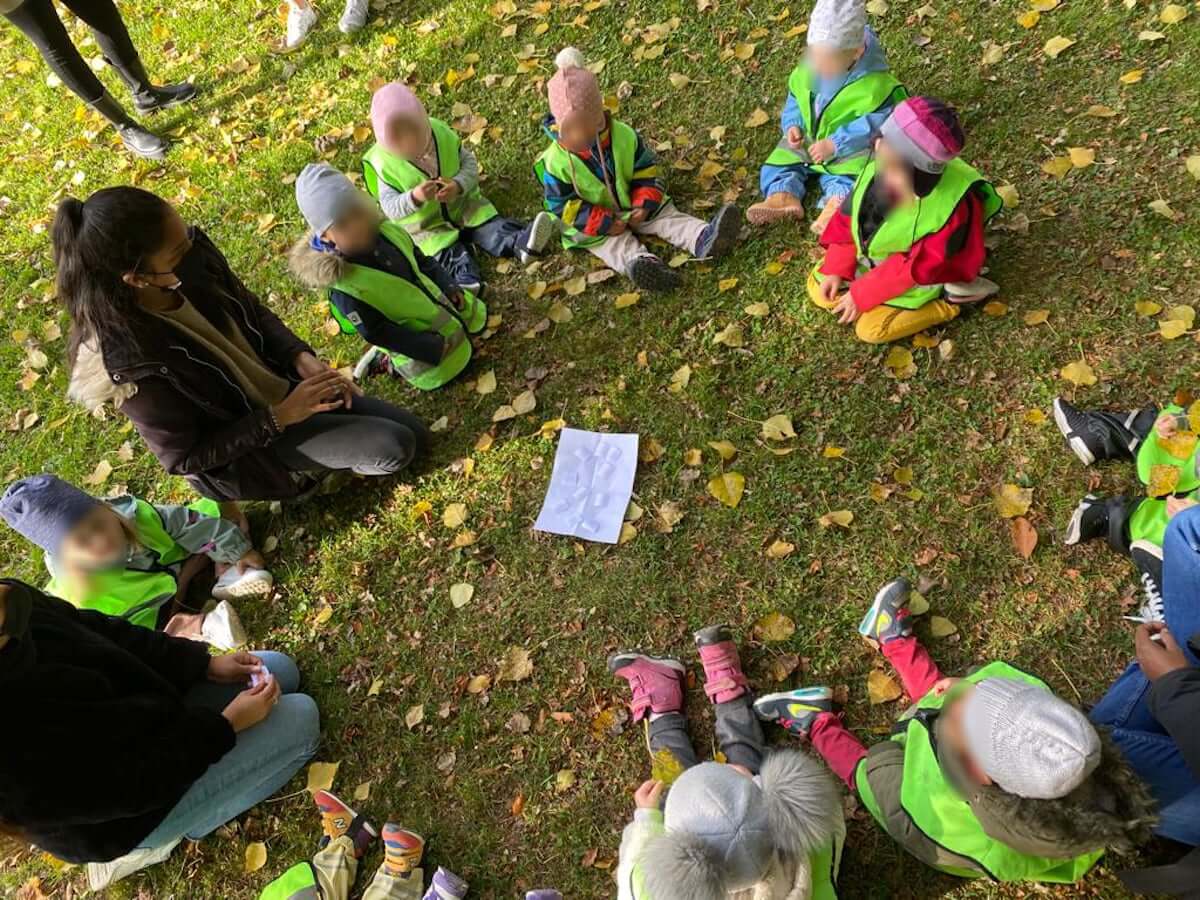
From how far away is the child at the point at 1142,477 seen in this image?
2.62 meters

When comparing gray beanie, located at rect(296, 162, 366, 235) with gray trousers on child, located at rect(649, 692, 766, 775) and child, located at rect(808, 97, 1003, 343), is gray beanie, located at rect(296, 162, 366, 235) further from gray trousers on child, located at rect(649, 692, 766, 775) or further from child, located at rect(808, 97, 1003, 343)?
A: gray trousers on child, located at rect(649, 692, 766, 775)

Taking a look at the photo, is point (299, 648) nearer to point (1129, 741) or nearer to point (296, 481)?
point (296, 481)

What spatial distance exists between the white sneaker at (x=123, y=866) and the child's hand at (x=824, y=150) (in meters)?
4.46

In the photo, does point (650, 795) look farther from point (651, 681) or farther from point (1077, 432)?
point (1077, 432)

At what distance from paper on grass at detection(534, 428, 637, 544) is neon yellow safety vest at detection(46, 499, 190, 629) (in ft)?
6.12

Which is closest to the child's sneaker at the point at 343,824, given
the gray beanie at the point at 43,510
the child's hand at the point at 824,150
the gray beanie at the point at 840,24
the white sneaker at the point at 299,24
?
the gray beanie at the point at 43,510

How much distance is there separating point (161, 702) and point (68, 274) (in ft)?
5.34

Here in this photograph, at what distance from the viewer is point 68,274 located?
108 inches

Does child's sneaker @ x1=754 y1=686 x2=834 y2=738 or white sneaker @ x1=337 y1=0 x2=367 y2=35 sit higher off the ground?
white sneaker @ x1=337 y1=0 x2=367 y2=35

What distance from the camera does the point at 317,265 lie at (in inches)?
135

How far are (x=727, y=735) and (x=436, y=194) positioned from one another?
333 centimetres

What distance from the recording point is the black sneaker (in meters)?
3.03

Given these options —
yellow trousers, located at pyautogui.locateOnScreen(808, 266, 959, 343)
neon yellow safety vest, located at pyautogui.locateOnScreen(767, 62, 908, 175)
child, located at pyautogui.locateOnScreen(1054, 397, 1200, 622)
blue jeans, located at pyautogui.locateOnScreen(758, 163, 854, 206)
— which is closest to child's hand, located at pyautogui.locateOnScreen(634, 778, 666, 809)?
child, located at pyautogui.locateOnScreen(1054, 397, 1200, 622)

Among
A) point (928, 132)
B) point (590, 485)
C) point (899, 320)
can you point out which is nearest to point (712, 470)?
point (590, 485)
